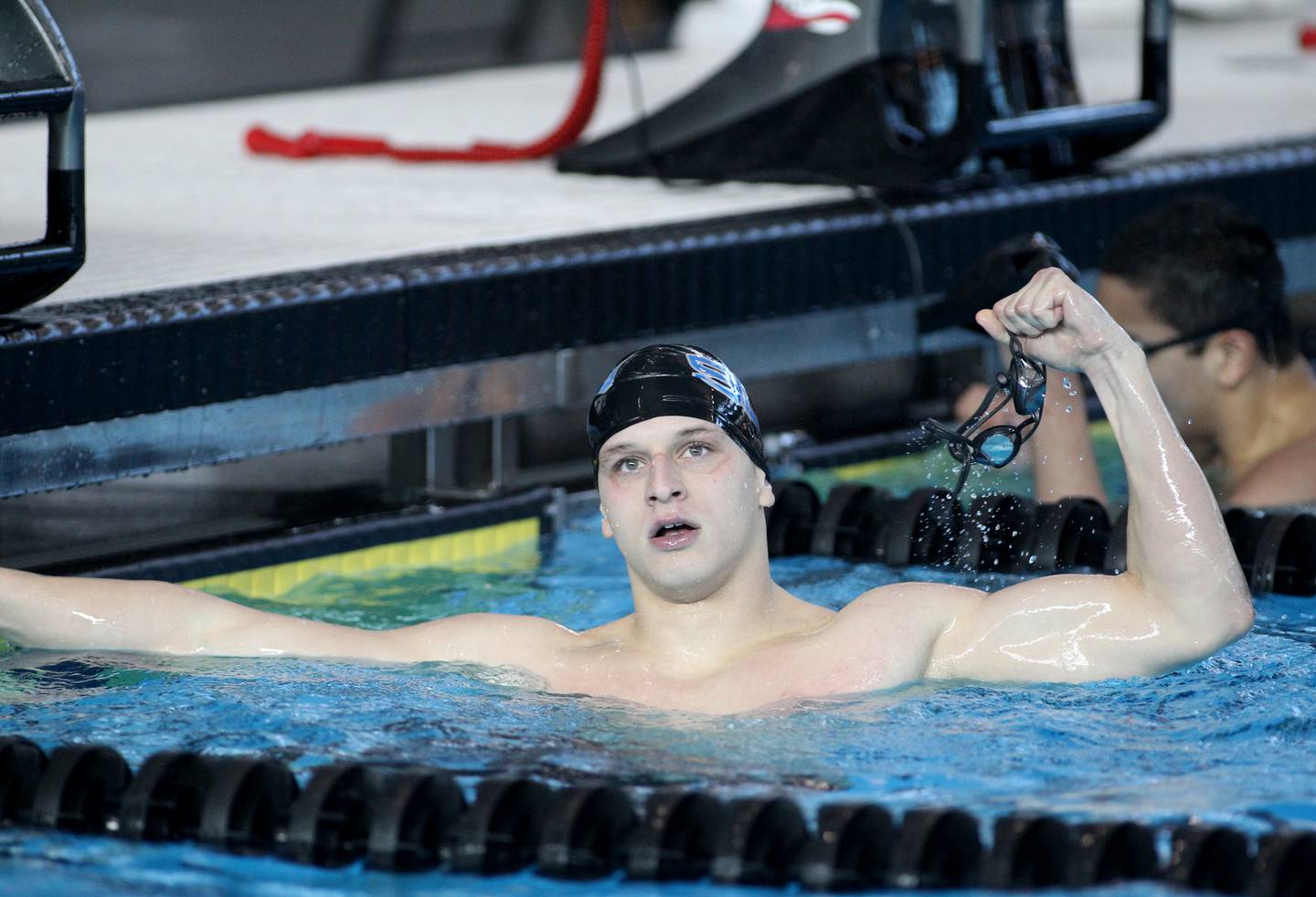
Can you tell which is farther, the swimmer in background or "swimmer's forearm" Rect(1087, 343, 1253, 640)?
the swimmer in background

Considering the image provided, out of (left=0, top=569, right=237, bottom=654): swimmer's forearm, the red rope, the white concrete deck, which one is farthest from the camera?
the red rope

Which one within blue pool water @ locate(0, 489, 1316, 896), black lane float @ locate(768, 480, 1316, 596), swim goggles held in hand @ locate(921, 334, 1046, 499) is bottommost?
blue pool water @ locate(0, 489, 1316, 896)

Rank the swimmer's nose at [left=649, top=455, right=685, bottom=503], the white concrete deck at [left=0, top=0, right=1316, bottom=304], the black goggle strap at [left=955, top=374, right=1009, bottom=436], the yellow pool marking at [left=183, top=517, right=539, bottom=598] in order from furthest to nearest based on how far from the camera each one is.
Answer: the white concrete deck at [left=0, top=0, right=1316, bottom=304], the yellow pool marking at [left=183, top=517, right=539, bottom=598], the black goggle strap at [left=955, top=374, right=1009, bottom=436], the swimmer's nose at [left=649, top=455, right=685, bottom=503]

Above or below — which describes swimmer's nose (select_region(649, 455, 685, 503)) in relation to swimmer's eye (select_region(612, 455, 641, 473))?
below

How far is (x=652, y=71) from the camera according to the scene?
8.48 metres

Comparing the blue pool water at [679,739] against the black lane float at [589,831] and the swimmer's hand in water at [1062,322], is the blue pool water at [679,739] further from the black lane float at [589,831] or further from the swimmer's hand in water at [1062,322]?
the swimmer's hand in water at [1062,322]

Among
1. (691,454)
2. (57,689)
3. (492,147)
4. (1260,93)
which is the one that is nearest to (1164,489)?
(691,454)

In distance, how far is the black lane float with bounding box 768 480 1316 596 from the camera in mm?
3898

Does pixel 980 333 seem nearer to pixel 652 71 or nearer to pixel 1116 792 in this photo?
pixel 1116 792

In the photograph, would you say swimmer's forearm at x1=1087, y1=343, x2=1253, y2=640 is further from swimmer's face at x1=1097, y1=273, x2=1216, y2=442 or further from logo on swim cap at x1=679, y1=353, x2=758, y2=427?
swimmer's face at x1=1097, y1=273, x2=1216, y2=442

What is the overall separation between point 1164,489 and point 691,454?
2.24 ft

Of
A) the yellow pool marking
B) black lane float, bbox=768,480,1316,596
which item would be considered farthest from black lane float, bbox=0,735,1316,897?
black lane float, bbox=768,480,1316,596

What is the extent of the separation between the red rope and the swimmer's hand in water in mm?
3179

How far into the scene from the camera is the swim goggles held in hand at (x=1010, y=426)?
296 centimetres
